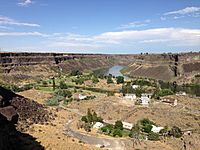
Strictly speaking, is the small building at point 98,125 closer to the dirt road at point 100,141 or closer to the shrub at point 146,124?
the dirt road at point 100,141

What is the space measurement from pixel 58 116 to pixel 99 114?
1006 centimetres

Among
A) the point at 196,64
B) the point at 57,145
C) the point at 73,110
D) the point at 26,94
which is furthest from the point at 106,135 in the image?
the point at 196,64

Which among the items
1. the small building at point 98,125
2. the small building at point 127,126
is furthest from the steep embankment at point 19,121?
the small building at point 127,126

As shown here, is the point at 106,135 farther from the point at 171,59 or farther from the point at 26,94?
the point at 171,59

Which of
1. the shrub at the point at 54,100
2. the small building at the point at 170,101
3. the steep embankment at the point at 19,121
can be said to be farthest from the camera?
the shrub at the point at 54,100

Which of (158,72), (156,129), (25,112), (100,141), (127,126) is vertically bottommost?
(100,141)

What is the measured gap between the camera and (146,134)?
56.6 metres

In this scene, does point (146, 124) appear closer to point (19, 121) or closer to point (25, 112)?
point (25, 112)

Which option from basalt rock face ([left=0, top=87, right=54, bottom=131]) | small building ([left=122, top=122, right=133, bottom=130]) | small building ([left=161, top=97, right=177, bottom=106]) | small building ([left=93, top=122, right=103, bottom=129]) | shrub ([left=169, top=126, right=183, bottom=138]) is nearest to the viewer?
shrub ([left=169, top=126, right=183, bottom=138])

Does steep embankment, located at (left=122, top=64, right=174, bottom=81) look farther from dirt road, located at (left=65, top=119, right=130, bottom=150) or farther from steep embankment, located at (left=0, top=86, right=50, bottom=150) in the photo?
dirt road, located at (left=65, top=119, right=130, bottom=150)

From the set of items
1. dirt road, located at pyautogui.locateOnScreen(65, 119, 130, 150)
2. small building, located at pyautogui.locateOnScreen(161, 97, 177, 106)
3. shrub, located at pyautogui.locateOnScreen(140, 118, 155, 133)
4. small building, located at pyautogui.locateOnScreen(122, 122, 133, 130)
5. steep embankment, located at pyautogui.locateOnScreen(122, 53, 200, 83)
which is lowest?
dirt road, located at pyautogui.locateOnScreen(65, 119, 130, 150)

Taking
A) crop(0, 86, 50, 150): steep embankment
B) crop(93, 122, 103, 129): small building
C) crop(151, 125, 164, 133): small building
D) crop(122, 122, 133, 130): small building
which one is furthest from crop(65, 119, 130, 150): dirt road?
crop(122, 122, 133, 130): small building

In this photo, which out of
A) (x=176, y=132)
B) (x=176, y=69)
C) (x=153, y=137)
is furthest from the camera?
(x=176, y=69)

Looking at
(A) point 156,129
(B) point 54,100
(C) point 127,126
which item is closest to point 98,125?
(C) point 127,126
